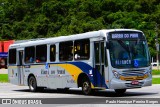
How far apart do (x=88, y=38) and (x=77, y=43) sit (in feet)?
3.06

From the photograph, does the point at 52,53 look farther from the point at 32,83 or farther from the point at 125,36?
the point at 125,36

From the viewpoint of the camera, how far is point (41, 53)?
24.2 m

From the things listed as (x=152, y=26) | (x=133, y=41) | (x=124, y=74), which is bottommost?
(x=124, y=74)

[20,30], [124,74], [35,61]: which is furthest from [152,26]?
[124,74]

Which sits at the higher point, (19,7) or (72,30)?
(19,7)

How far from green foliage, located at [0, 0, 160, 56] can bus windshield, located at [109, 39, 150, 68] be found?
2094 inches

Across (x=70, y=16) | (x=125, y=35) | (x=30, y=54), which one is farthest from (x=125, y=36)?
(x=70, y=16)

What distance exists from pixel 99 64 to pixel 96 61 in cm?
26

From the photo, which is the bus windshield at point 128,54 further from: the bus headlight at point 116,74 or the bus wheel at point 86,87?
the bus wheel at point 86,87

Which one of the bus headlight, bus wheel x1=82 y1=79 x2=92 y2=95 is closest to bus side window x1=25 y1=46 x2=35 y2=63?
bus wheel x1=82 y1=79 x2=92 y2=95

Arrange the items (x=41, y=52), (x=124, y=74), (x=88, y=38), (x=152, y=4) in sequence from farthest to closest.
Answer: (x=152, y=4)
(x=41, y=52)
(x=88, y=38)
(x=124, y=74)

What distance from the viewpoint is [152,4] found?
8438 centimetres

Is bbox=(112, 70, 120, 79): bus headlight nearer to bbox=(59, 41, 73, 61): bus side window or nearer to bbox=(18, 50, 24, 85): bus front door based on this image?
bbox=(59, 41, 73, 61): bus side window

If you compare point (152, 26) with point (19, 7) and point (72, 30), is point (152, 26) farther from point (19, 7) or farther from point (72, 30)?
point (19, 7)
